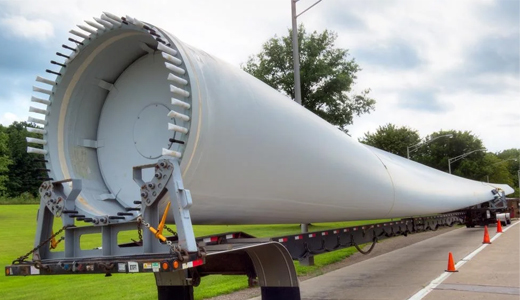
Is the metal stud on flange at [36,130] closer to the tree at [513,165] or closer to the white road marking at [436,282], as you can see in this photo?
the white road marking at [436,282]

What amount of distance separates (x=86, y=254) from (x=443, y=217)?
13.7 metres

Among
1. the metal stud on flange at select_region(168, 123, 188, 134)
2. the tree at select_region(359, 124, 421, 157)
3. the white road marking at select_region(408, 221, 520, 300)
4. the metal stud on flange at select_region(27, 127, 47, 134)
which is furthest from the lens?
the tree at select_region(359, 124, 421, 157)

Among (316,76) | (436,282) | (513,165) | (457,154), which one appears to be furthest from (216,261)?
(513,165)

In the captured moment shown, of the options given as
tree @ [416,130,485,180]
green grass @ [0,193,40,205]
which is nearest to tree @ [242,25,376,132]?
green grass @ [0,193,40,205]

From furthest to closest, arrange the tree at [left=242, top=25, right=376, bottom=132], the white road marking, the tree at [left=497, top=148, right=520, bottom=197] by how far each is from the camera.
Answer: the tree at [left=497, top=148, right=520, bottom=197], the tree at [left=242, top=25, right=376, bottom=132], the white road marking

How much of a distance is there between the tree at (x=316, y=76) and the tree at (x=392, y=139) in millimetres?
20473

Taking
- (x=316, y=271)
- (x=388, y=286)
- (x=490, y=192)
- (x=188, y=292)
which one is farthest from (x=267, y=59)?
(x=188, y=292)

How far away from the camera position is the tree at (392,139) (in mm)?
50188

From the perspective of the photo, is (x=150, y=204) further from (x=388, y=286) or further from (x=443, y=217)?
(x=443, y=217)

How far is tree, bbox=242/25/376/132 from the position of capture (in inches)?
1097

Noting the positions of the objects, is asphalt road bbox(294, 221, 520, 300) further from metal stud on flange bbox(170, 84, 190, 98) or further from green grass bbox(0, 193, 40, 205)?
green grass bbox(0, 193, 40, 205)

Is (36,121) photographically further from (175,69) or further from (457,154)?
(457,154)

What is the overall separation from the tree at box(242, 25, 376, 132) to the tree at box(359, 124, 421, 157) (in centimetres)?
2047

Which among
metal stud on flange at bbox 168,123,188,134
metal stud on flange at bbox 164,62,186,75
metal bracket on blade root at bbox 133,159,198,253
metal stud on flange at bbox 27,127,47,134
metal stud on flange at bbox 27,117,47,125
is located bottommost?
metal bracket on blade root at bbox 133,159,198,253
